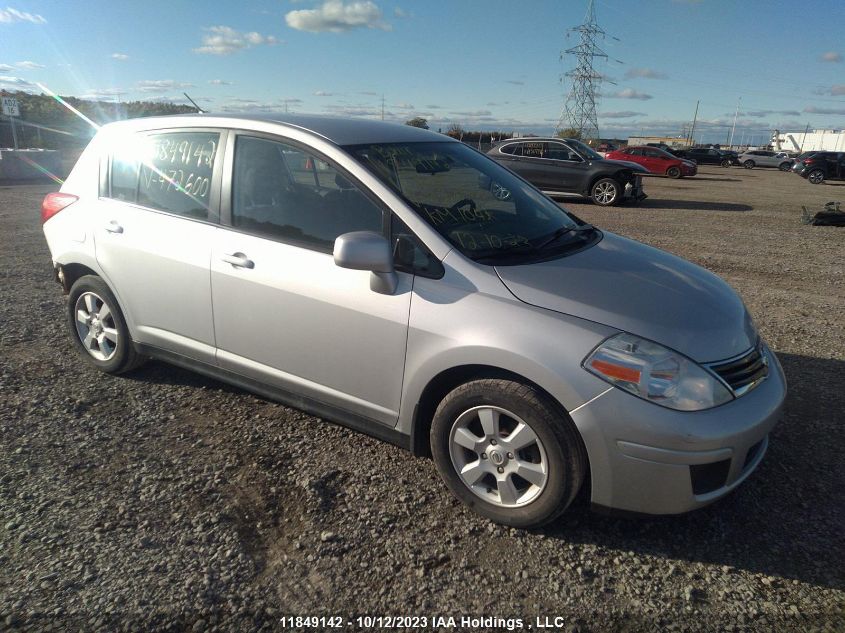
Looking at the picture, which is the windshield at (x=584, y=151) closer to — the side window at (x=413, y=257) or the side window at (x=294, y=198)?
the side window at (x=294, y=198)

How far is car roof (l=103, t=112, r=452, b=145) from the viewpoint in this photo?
3255mm

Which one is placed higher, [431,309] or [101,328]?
[431,309]

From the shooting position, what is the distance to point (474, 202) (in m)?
3.32

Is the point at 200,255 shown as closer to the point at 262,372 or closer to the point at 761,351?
the point at 262,372

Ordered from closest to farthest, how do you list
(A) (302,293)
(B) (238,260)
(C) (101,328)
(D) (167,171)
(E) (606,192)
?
(A) (302,293) → (B) (238,260) → (D) (167,171) → (C) (101,328) → (E) (606,192)

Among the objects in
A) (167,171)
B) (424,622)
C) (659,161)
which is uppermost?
(167,171)

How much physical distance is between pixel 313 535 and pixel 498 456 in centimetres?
90

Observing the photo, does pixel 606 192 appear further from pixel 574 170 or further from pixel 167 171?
pixel 167 171

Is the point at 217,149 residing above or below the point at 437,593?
above

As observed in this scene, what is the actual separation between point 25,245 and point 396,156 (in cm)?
781

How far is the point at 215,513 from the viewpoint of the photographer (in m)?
2.78

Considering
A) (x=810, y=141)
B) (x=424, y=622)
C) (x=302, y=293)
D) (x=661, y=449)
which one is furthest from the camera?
(x=810, y=141)

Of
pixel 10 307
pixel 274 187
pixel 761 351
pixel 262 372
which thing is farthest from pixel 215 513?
pixel 10 307

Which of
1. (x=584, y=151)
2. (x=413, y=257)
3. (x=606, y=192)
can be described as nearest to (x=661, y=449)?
(x=413, y=257)
